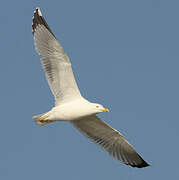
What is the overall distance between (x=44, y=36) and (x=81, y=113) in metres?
2.38

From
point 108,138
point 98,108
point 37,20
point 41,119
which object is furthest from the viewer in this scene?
point 108,138

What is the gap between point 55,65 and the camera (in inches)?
462

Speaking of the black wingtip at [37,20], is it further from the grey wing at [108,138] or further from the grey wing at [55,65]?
the grey wing at [108,138]

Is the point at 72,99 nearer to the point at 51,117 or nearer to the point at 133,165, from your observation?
the point at 51,117

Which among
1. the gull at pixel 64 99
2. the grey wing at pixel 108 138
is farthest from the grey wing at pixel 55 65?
the grey wing at pixel 108 138

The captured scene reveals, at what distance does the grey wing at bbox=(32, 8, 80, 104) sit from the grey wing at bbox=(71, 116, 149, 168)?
3.27ft

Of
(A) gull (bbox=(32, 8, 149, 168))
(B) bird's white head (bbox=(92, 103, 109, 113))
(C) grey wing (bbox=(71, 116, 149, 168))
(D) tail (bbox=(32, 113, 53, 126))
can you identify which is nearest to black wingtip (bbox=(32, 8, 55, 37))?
(A) gull (bbox=(32, 8, 149, 168))

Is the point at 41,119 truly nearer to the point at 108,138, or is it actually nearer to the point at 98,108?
the point at 98,108

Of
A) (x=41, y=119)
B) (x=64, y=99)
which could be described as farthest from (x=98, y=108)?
(x=41, y=119)

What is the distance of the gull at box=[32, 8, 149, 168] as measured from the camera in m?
11.5

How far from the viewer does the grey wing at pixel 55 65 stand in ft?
38.2

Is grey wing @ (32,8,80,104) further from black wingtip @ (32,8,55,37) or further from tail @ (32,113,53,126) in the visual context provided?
tail @ (32,113,53,126)

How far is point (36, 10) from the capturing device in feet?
40.5

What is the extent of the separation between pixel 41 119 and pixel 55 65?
4.89ft
